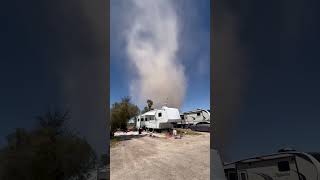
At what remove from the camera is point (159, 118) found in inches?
390

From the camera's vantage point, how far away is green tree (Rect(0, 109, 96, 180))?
154 cm

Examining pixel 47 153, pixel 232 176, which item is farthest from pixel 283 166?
pixel 47 153

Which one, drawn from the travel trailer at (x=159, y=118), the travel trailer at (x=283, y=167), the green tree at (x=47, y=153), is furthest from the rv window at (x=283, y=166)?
the travel trailer at (x=159, y=118)

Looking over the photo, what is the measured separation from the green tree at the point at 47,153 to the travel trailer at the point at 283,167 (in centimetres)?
106

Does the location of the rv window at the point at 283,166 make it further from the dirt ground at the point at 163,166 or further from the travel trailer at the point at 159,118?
the travel trailer at the point at 159,118

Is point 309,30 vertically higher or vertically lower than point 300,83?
higher

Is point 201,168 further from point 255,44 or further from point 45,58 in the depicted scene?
point 45,58

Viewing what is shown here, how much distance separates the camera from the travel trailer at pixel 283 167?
5.05 feet

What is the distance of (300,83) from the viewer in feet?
5.73

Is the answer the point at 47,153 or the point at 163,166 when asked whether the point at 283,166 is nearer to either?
the point at 47,153

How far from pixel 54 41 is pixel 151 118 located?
28.0 ft

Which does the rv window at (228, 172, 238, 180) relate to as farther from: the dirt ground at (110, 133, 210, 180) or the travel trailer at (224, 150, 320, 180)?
the dirt ground at (110, 133, 210, 180)

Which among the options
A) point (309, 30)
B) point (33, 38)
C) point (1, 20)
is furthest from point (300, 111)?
point (1, 20)

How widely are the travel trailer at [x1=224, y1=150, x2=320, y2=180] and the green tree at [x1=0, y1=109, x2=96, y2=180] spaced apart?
1064mm
